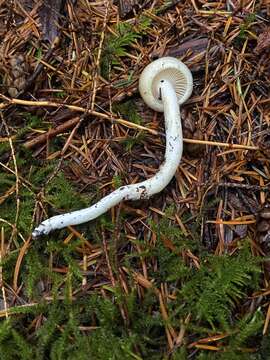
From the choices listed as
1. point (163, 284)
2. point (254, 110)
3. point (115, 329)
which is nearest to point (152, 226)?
point (163, 284)

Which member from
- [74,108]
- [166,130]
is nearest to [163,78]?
[166,130]

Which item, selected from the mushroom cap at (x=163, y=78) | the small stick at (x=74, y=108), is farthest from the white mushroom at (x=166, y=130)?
the small stick at (x=74, y=108)

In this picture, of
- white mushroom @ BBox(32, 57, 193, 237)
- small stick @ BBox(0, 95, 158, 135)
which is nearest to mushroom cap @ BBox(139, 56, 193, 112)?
white mushroom @ BBox(32, 57, 193, 237)

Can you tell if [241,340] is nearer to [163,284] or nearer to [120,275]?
[163,284]

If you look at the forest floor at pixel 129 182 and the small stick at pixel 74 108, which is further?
the small stick at pixel 74 108

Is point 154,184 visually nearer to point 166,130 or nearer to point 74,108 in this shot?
point 166,130

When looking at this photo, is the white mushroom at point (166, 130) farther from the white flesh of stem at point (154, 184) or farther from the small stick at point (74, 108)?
the small stick at point (74, 108)
